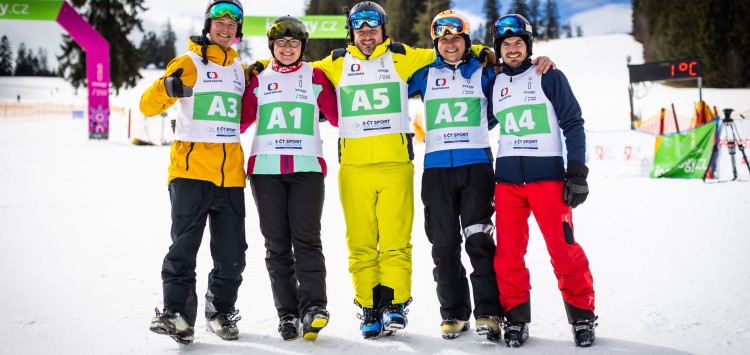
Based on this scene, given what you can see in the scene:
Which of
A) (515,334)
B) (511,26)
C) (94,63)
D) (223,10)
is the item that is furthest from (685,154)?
(94,63)

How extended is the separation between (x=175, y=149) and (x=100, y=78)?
19.9 metres

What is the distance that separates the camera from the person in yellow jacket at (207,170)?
3.48 metres

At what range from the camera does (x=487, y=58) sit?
3.82m

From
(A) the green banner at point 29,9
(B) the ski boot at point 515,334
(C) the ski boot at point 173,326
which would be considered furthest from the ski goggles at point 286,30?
(A) the green banner at point 29,9

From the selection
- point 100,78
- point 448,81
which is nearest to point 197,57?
point 448,81

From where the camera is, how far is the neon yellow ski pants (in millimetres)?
3629

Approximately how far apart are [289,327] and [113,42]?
3698 centimetres

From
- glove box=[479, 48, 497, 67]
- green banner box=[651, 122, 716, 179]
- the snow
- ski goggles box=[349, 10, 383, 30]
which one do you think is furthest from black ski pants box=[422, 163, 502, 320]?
green banner box=[651, 122, 716, 179]

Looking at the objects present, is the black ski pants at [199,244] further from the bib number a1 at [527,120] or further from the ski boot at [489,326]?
the bib number a1 at [527,120]

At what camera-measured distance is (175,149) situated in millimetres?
3615

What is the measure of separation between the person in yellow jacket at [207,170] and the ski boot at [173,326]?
2 centimetres

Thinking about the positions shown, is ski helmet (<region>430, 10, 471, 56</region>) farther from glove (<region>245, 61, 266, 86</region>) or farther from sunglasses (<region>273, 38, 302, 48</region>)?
glove (<region>245, 61, 266, 86</region>)

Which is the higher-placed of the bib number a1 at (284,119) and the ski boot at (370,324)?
the bib number a1 at (284,119)

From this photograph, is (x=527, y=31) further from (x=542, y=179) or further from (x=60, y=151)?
(x=60, y=151)
